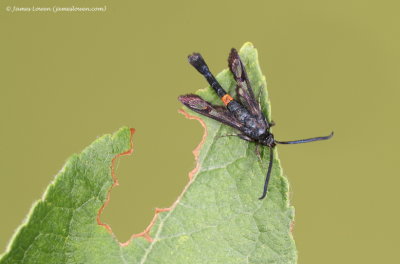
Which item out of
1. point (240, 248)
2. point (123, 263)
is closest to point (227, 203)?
point (240, 248)

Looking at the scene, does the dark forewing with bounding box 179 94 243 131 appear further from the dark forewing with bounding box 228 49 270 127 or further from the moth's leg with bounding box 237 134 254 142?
the dark forewing with bounding box 228 49 270 127

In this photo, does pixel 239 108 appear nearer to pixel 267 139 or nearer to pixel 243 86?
pixel 243 86

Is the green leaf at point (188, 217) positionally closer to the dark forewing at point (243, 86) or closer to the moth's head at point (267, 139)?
the moth's head at point (267, 139)

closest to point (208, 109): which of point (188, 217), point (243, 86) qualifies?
point (243, 86)

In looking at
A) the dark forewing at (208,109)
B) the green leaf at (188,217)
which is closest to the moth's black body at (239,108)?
the dark forewing at (208,109)

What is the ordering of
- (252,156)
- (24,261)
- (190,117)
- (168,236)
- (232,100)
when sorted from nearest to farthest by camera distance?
(24,261)
(168,236)
(252,156)
(190,117)
(232,100)

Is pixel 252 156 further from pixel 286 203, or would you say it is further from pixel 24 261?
pixel 24 261
